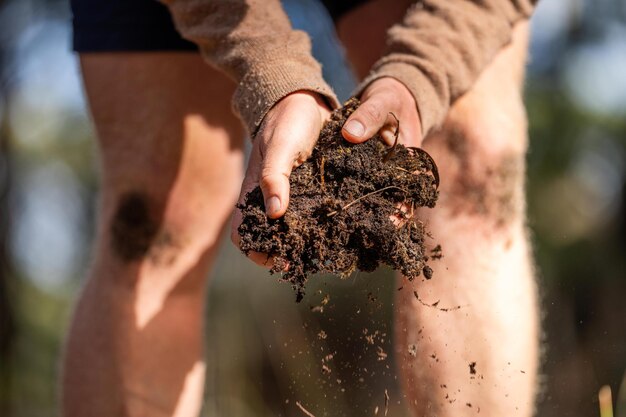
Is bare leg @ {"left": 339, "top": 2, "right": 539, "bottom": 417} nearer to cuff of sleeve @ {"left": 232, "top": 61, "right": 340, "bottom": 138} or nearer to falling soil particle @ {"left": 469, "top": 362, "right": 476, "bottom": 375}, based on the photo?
falling soil particle @ {"left": 469, "top": 362, "right": 476, "bottom": 375}

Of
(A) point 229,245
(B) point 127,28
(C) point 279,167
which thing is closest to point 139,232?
(B) point 127,28

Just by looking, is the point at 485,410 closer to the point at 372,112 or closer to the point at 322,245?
the point at 322,245

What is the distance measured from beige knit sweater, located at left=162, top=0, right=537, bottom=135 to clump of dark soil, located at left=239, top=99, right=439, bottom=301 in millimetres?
157

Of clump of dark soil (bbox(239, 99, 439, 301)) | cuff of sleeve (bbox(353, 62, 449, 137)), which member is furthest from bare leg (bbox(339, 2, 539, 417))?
clump of dark soil (bbox(239, 99, 439, 301))

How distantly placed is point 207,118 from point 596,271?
7838 millimetres

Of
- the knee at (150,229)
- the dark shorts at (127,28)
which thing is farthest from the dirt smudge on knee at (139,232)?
the dark shorts at (127,28)

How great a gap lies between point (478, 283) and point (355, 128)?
1.51ft

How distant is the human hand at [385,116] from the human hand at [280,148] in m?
0.07

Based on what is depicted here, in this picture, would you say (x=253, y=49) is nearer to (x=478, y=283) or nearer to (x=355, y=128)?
(x=355, y=128)

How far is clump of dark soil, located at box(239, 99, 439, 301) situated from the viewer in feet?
3.62

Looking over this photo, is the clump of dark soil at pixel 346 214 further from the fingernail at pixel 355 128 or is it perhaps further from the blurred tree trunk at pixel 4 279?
the blurred tree trunk at pixel 4 279

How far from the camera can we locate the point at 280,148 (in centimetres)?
112

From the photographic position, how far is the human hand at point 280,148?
3.54ft

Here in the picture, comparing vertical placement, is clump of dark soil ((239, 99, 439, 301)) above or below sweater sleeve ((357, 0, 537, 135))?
below
